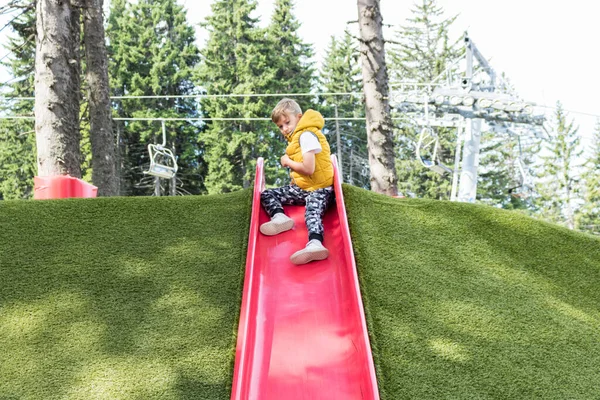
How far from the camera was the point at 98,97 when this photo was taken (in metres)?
11.5

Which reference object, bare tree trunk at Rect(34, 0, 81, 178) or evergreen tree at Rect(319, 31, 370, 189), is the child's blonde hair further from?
evergreen tree at Rect(319, 31, 370, 189)

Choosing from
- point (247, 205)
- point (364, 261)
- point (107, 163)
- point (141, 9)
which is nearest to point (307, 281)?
point (364, 261)

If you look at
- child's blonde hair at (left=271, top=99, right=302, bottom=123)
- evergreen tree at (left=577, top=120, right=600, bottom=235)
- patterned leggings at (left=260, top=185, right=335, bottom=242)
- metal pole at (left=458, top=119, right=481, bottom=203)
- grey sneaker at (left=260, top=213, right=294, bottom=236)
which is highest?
child's blonde hair at (left=271, top=99, right=302, bottom=123)

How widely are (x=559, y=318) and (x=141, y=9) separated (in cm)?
4178

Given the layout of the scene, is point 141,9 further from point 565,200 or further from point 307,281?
point 307,281

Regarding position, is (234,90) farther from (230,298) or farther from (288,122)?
(230,298)

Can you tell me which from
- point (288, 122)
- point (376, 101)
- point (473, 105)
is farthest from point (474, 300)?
point (473, 105)

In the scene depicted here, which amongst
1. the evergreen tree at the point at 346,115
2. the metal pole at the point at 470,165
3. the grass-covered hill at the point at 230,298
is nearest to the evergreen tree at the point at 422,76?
the evergreen tree at the point at 346,115

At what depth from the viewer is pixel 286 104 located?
6418mm

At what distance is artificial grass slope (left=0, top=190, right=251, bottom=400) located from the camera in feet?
13.8

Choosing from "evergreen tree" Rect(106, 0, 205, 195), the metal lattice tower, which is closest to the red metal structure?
the metal lattice tower

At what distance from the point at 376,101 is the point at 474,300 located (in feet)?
17.0

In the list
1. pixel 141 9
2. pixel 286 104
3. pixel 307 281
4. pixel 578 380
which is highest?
pixel 141 9

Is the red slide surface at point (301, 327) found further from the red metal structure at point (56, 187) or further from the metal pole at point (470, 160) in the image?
the metal pole at point (470, 160)
